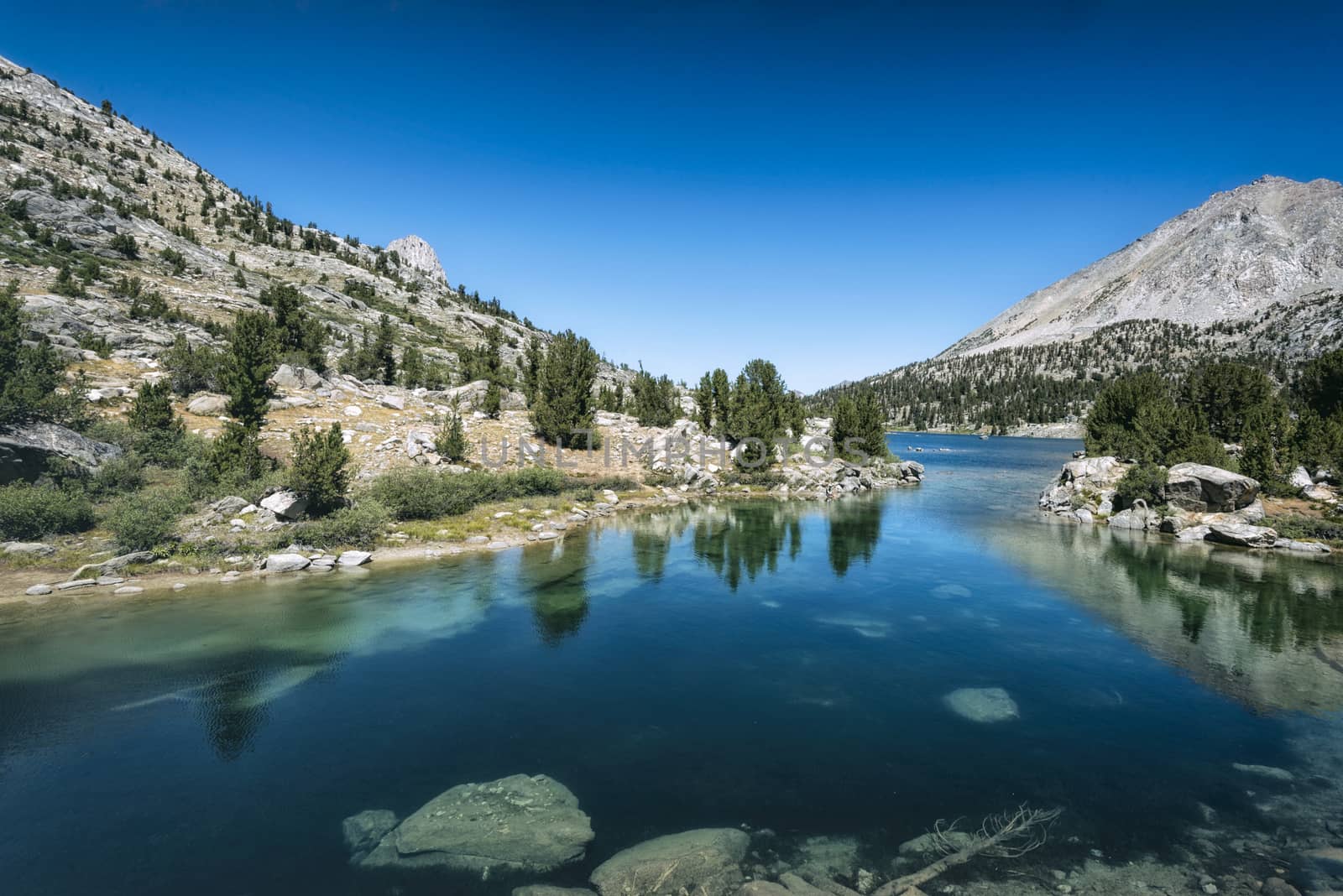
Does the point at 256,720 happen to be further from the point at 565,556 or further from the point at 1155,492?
the point at 1155,492

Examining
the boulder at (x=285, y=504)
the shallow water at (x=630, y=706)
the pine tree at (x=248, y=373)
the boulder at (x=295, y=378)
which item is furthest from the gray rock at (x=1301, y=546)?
the boulder at (x=295, y=378)

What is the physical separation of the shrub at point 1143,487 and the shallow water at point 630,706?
11.1 metres

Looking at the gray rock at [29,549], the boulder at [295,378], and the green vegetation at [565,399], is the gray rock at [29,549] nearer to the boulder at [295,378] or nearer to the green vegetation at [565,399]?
the boulder at [295,378]

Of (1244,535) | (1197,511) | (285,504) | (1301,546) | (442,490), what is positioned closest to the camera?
(285,504)

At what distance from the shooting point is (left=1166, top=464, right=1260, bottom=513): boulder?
98.7ft

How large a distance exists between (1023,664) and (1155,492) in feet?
92.8

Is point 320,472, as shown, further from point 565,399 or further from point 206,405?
point 565,399

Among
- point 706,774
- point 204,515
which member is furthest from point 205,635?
point 706,774

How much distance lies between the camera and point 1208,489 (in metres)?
31.0

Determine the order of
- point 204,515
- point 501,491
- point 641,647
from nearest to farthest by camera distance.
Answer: point 641,647 → point 204,515 → point 501,491

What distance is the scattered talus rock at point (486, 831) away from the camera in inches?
294

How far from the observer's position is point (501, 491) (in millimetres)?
30984

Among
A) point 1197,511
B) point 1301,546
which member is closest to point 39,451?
point 1301,546

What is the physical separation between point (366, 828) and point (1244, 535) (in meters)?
38.1
